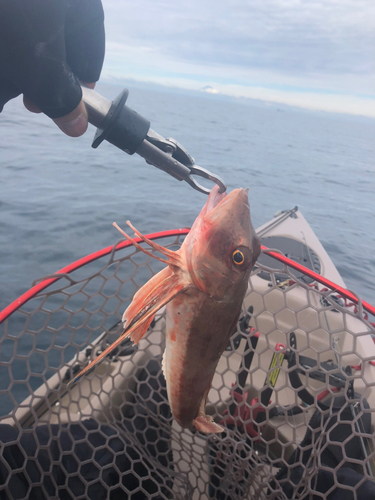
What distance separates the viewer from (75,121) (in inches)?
79.3

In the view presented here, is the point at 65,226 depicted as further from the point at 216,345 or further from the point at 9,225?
the point at 216,345

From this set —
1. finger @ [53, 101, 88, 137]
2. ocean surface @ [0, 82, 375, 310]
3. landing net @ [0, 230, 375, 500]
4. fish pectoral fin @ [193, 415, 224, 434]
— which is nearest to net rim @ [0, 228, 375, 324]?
landing net @ [0, 230, 375, 500]

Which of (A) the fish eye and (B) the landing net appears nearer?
(A) the fish eye

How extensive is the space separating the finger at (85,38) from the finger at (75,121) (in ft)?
1.61

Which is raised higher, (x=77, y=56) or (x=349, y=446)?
(x=77, y=56)

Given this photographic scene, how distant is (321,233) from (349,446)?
1248 centimetres

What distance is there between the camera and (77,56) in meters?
2.22

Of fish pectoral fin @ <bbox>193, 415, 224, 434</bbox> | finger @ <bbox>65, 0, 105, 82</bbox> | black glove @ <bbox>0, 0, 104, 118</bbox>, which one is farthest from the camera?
fish pectoral fin @ <bbox>193, 415, 224, 434</bbox>

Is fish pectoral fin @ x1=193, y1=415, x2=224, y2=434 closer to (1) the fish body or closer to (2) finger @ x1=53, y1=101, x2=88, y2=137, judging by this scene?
(1) the fish body

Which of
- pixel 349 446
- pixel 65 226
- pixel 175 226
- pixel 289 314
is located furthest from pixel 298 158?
pixel 349 446

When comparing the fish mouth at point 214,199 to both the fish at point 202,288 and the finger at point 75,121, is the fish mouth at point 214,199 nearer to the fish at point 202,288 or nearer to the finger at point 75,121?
the fish at point 202,288

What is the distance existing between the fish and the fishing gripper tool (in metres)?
0.31

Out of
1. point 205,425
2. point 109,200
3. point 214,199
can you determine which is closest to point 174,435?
point 205,425

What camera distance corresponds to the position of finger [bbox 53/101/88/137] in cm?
196
